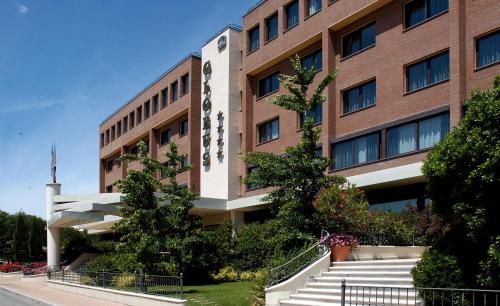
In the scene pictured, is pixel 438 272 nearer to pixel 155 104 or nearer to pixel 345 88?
pixel 345 88

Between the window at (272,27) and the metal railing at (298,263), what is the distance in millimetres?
17794

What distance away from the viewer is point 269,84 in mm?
35688

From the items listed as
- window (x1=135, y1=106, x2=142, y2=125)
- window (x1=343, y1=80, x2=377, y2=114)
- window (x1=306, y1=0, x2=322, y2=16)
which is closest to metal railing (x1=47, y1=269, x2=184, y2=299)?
window (x1=343, y1=80, x2=377, y2=114)

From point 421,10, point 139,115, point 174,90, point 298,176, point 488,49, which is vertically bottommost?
point 298,176

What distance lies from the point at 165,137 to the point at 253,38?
45.7 feet

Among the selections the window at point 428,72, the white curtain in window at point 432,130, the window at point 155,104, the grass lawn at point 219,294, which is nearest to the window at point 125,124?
the window at point 155,104

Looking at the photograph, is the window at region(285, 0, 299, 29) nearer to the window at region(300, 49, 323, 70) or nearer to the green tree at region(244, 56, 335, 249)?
the window at region(300, 49, 323, 70)

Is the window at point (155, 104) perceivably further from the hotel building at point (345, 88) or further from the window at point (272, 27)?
the window at point (272, 27)

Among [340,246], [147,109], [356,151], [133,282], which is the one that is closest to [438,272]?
[340,246]

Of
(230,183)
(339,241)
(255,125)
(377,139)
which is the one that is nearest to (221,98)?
(255,125)

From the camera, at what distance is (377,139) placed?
27219 millimetres

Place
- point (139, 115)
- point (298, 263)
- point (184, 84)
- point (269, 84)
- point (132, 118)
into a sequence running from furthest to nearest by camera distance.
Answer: point (132, 118) < point (139, 115) < point (184, 84) < point (269, 84) < point (298, 263)

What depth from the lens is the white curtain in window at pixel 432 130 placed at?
23.8 meters

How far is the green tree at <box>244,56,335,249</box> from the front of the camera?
20.5 metres
